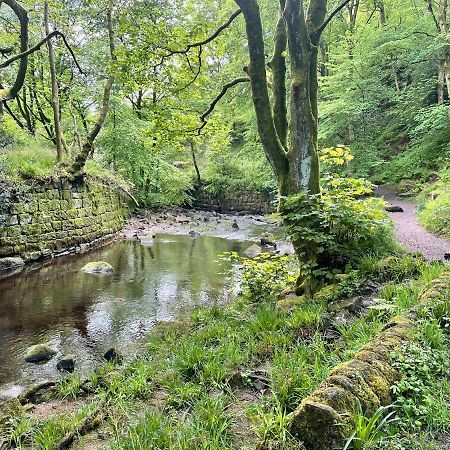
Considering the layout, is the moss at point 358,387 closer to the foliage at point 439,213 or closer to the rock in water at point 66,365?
the rock in water at point 66,365

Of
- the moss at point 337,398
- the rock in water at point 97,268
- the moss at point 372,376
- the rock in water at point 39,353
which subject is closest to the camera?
the moss at point 337,398

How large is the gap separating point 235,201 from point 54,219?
50.2 ft

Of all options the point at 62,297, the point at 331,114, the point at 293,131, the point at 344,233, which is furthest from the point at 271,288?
the point at 331,114

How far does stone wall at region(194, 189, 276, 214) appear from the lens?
77.6 ft

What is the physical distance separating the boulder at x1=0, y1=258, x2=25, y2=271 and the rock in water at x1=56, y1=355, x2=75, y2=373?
18.8ft

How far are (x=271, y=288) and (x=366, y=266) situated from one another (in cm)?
160

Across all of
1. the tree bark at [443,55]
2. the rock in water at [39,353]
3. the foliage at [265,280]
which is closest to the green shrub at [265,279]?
the foliage at [265,280]

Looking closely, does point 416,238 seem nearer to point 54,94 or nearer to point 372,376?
point 372,376

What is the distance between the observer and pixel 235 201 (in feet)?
83.4

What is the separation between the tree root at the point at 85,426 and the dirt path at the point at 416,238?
4419 millimetres

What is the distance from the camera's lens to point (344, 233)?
5266mm

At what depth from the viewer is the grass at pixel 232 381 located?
2156mm

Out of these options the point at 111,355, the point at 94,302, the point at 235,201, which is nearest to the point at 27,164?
the point at 94,302

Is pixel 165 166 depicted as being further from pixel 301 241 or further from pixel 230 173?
pixel 301 241
